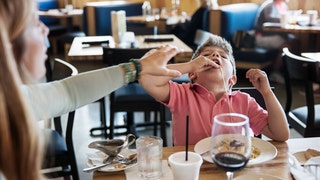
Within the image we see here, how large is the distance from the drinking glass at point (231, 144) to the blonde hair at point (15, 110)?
447 millimetres

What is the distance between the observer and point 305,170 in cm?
127

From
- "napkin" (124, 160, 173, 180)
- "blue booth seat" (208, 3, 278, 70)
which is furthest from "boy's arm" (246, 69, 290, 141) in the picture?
"blue booth seat" (208, 3, 278, 70)

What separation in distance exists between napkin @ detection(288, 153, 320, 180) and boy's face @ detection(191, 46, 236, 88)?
450 millimetres

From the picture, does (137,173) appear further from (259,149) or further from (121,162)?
(259,149)

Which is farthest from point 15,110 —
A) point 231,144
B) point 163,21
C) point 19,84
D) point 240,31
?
point 163,21

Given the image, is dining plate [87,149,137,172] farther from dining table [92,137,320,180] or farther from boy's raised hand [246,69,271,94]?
boy's raised hand [246,69,271,94]

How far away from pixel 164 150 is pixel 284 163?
41cm

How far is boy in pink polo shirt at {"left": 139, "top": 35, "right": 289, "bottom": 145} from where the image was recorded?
1612 mm

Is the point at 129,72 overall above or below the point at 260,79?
above

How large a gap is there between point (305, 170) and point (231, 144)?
1.19ft

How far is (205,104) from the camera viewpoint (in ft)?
5.52

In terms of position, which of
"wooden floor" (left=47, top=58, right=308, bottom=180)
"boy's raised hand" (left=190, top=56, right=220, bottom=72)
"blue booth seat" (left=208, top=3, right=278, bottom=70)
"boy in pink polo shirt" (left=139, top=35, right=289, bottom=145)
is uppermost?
"boy's raised hand" (left=190, top=56, right=220, bottom=72)

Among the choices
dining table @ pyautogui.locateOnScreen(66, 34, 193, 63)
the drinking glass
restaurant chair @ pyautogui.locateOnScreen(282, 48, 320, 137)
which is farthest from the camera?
dining table @ pyautogui.locateOnScreen(66, 34, 193, 63)

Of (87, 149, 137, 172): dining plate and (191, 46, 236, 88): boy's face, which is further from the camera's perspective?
(191, 46, 236, 88): boy's face
